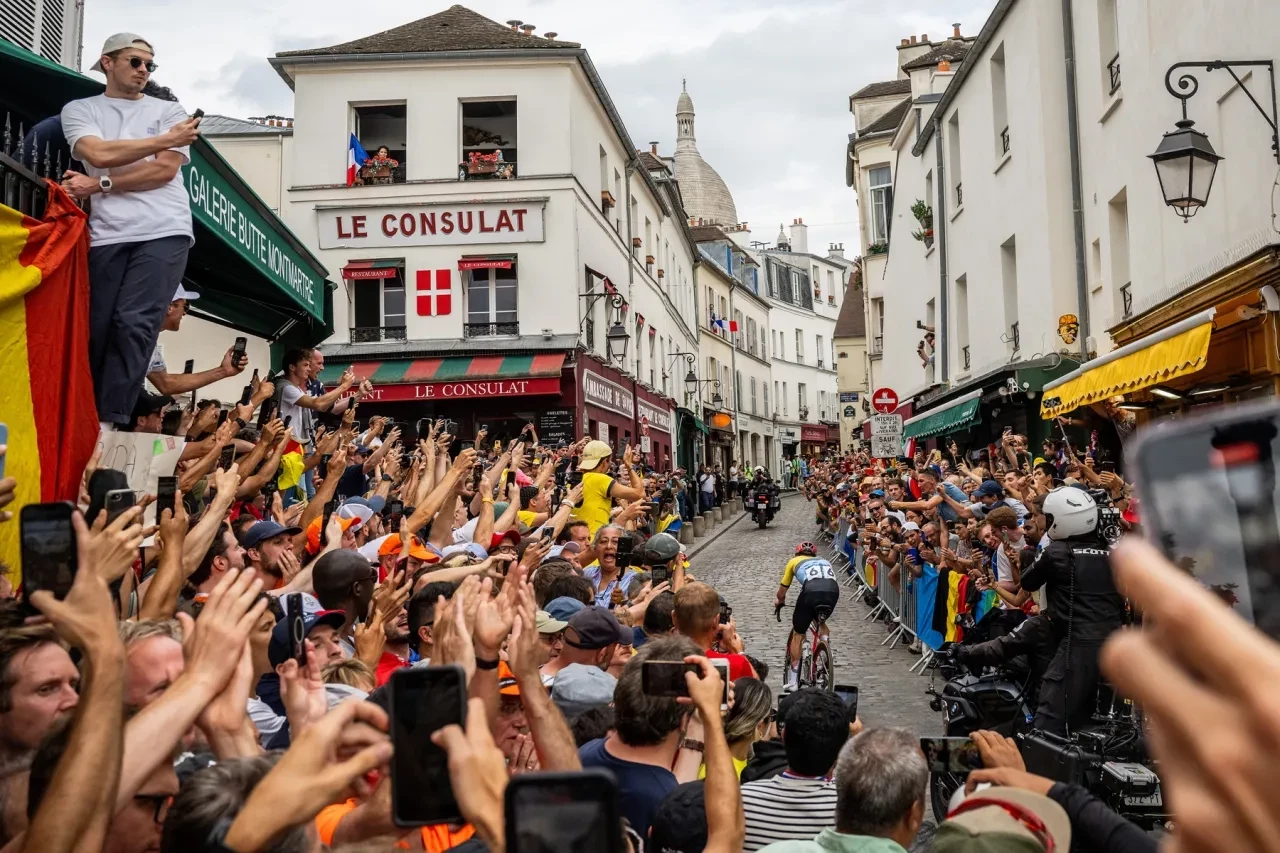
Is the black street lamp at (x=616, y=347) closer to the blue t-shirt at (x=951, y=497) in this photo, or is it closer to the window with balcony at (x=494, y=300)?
the window with balcony at (x=494, y=300)

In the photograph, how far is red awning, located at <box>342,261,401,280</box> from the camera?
86.2 ft

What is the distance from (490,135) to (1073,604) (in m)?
23.3

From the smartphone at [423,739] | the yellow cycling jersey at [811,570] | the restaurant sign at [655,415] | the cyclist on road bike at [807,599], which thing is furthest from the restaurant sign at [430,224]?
the smartphone at [423,739]

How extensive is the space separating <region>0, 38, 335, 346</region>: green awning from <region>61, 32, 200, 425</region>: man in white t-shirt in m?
0.40

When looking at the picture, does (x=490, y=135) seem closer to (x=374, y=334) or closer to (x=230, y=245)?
(x=374, y=334)

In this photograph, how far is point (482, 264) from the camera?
2636 centimetres

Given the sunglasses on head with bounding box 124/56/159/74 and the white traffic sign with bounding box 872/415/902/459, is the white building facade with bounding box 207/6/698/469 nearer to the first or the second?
the white traffic sign with bounding box 872/415/902/459

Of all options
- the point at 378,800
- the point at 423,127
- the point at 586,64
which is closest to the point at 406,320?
the point at 423,127

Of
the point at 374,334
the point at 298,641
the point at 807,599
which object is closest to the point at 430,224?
the point at 374,334

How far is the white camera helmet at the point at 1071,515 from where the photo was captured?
6.29 m

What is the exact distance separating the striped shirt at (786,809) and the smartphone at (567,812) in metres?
2.01

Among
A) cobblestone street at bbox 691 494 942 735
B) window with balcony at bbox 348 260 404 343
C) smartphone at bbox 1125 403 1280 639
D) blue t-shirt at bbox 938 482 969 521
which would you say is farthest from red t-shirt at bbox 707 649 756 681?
window with balcony at bbox 348 260 404 343

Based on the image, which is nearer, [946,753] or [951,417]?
[946,753]

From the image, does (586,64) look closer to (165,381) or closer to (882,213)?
(882,213)
